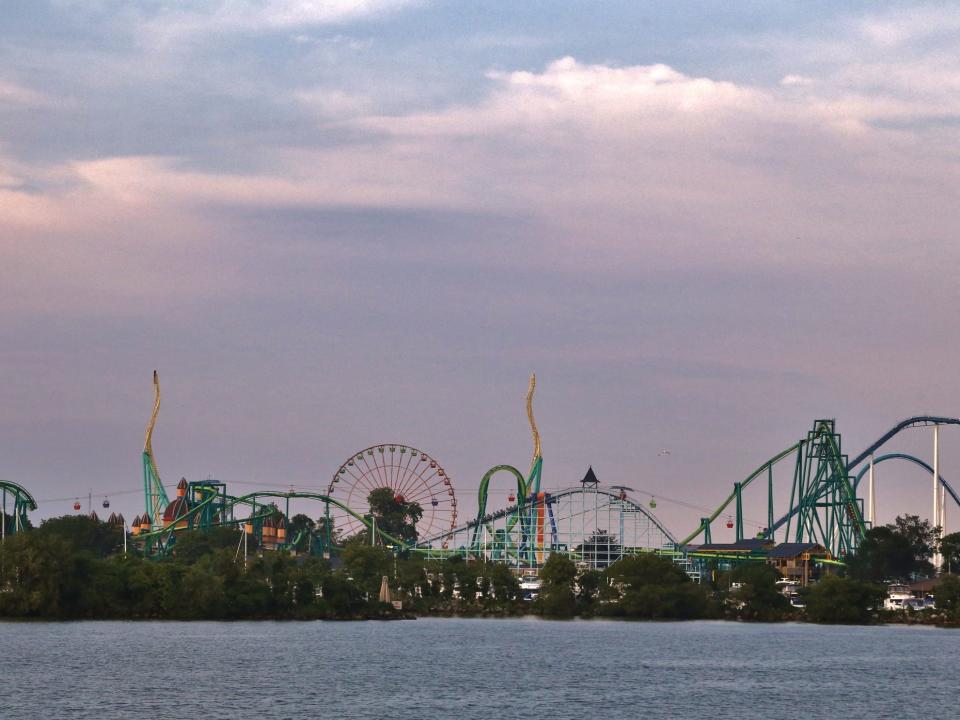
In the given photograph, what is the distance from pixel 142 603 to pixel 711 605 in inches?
2004

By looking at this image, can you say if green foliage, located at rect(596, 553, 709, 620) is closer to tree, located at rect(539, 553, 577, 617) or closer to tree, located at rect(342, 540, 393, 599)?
tree, located at rect(539, 553, 577, 617)

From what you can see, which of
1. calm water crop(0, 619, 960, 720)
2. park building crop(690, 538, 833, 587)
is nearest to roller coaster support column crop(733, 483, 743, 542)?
park building crop(690, 538, 833, 587)

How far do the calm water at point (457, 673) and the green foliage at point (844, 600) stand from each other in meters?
17.0

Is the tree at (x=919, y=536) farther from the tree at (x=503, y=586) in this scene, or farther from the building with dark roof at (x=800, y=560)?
the tree at (x=503, y=586)

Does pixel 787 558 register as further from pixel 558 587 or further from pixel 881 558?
pixel 558 587

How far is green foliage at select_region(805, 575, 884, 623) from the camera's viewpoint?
431 feet

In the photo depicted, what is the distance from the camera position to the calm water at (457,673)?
2515 inches

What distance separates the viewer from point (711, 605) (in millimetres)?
138500

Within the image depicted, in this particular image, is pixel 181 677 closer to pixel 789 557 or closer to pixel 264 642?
pixel 264 642

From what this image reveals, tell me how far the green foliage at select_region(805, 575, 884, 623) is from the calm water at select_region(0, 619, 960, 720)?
17029 mm

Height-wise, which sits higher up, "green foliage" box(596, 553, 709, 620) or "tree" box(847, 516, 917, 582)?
"tree" box(847, 516, 917, 582)

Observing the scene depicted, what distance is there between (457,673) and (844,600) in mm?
62211

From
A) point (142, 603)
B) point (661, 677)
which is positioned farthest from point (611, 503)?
point (661, 677)

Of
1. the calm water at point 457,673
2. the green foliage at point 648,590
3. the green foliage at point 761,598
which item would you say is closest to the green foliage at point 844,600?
the green foliage at point 761,598
